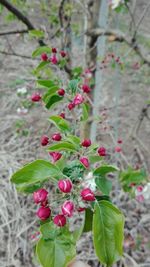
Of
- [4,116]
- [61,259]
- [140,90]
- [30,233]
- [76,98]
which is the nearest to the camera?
[61,259]

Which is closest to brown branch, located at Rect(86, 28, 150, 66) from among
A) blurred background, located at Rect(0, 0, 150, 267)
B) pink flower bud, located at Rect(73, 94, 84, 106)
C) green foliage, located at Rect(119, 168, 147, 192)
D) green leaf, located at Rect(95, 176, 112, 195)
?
blurred background, located at Rect(0, 0, 150, 267)

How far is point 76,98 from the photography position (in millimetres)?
812

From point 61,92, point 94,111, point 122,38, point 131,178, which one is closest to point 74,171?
point 61,92

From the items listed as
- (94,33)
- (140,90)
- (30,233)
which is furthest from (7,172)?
(140,90)

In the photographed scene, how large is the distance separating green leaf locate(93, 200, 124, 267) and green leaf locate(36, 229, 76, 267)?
0.18 feet

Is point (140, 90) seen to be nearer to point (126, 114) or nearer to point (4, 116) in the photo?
point (126, 114)

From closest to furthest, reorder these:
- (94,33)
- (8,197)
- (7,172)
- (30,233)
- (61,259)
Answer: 1. (61,259)
2. (94,33)
3. (30,233)
4. (8,197)
5. (7,172)

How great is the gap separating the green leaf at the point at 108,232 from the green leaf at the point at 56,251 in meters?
0.05

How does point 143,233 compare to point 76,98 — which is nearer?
point 76,98

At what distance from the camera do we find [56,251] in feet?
1.99

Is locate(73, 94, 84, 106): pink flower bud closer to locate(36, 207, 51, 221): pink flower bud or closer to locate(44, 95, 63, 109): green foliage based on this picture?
locate(44, 95, 63, 109): green foliage

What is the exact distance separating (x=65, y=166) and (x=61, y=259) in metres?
0.16

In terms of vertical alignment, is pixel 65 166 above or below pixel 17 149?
below

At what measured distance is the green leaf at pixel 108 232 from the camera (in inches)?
23.4
